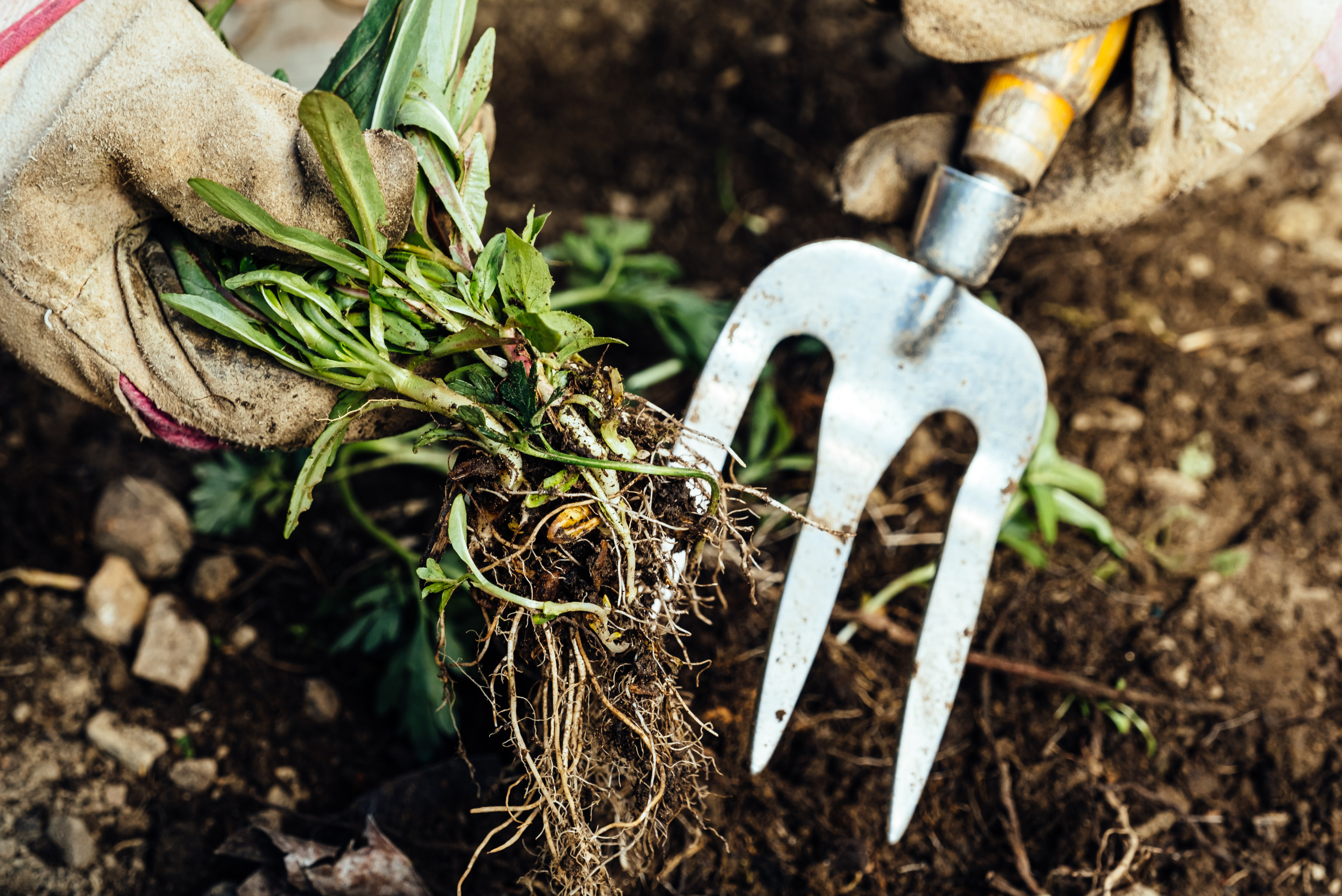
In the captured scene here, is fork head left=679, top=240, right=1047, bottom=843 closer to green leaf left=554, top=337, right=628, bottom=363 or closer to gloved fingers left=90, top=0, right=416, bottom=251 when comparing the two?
green leaf left=554, top=337, right=628, bottom=363

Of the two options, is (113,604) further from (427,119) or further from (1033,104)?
(1033,104)

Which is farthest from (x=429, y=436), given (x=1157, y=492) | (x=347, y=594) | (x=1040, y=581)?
(x=1157, y=492)

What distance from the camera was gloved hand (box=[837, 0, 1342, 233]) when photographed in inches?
52.6

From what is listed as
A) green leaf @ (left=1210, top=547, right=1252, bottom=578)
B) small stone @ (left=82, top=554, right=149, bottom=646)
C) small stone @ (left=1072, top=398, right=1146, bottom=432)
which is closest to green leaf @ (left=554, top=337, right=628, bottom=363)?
small stone @ (left=82, top=554, right=149, bottom=646)

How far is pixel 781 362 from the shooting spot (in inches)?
80.4

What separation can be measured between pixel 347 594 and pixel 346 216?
831mm

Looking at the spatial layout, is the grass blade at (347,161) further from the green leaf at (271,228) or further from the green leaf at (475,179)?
the green leaf at (475,179)

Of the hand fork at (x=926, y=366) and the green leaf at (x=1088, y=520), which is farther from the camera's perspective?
the green leaf at (x=1088, y=520)

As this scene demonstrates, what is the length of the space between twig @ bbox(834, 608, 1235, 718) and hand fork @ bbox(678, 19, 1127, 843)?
27 cm

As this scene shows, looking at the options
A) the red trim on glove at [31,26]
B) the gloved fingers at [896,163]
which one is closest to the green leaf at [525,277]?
the red trim on glove at [31,26]

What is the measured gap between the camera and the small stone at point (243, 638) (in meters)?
1.71

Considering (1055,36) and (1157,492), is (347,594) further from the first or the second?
(1157,492)

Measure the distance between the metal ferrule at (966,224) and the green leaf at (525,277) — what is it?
658 millimetres

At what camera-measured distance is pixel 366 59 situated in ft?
4.23
